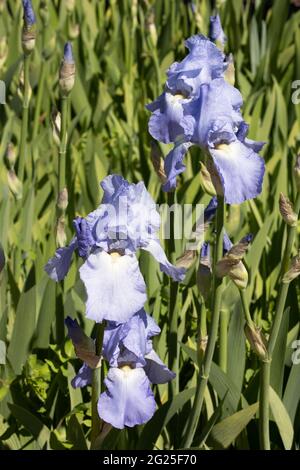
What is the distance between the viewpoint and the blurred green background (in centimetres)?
135

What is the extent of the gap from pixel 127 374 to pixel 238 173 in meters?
0.31

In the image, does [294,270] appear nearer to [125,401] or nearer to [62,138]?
[125,401]

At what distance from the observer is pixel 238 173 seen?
993 mm

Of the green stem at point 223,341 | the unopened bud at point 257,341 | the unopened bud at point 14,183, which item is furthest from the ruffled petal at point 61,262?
the unopened bud at point 14,183

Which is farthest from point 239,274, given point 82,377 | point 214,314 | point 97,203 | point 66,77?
point 97,203

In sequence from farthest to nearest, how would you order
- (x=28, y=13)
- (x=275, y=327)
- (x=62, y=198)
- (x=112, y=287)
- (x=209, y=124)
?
(x=28, y=13)
(x=62, y=198)
(x=275, y=327)
(x=209, y=124)
(x=112, y=287)

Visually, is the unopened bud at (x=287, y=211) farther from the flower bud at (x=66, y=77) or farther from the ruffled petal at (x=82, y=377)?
the flower bud at (x=66, y=77)

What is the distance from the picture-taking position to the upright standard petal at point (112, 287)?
91 cm

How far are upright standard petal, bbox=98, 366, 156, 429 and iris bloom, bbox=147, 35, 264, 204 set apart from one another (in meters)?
0.27

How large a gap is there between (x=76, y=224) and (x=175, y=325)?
415 millimetres

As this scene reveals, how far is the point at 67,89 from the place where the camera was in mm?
1521

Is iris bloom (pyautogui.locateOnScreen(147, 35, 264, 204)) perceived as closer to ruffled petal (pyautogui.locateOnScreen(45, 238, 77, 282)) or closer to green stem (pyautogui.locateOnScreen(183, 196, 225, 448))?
green stem (pyautogui.locateOnScreen(183, 196, 225, 448))

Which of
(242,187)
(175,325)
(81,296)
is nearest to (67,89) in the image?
(81,296)
